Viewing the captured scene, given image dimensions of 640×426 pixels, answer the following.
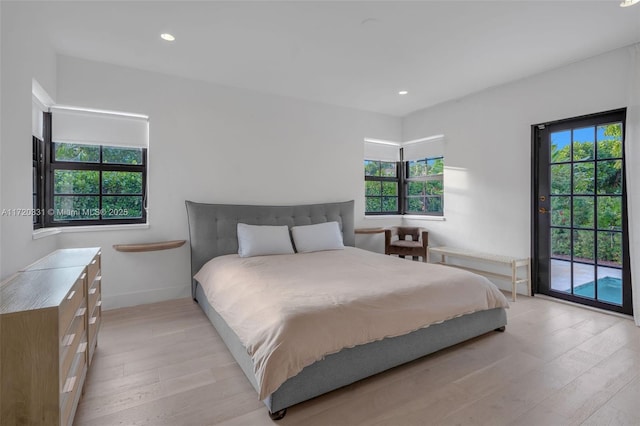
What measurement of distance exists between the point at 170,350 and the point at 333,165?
315 centimetres

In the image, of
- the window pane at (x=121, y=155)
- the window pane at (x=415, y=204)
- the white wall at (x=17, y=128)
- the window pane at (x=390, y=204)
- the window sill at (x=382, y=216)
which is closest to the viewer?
the white wall at (x=17, y=128)

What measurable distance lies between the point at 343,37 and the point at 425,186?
9.83 feet

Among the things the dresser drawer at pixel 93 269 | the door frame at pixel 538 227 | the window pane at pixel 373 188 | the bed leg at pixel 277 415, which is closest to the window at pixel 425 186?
the window pane at pixel 373 188

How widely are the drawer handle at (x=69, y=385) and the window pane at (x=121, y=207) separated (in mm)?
2278

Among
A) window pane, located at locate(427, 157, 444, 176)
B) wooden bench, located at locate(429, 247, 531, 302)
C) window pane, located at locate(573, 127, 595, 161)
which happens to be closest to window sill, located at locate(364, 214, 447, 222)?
wooden bench, located at locate(429, 247, 531, 302)

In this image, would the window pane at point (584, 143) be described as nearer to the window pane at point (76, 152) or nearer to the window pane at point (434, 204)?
the window pane at point (434, 204)

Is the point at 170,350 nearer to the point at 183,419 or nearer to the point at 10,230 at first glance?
the point at 183,419

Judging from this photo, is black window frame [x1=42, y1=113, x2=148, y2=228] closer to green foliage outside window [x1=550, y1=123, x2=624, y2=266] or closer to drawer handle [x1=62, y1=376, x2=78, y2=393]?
drawer handle [x1=62, y1=376, x2=78, y2=393]

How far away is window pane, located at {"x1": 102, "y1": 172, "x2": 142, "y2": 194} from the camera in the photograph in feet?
10.9

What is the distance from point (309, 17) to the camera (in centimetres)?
238

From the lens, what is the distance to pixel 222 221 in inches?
141

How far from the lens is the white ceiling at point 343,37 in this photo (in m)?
2.29

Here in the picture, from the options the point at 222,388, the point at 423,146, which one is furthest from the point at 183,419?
the point at 423,146

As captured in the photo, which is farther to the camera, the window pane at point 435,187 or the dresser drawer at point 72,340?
the window pane at point 435,187
